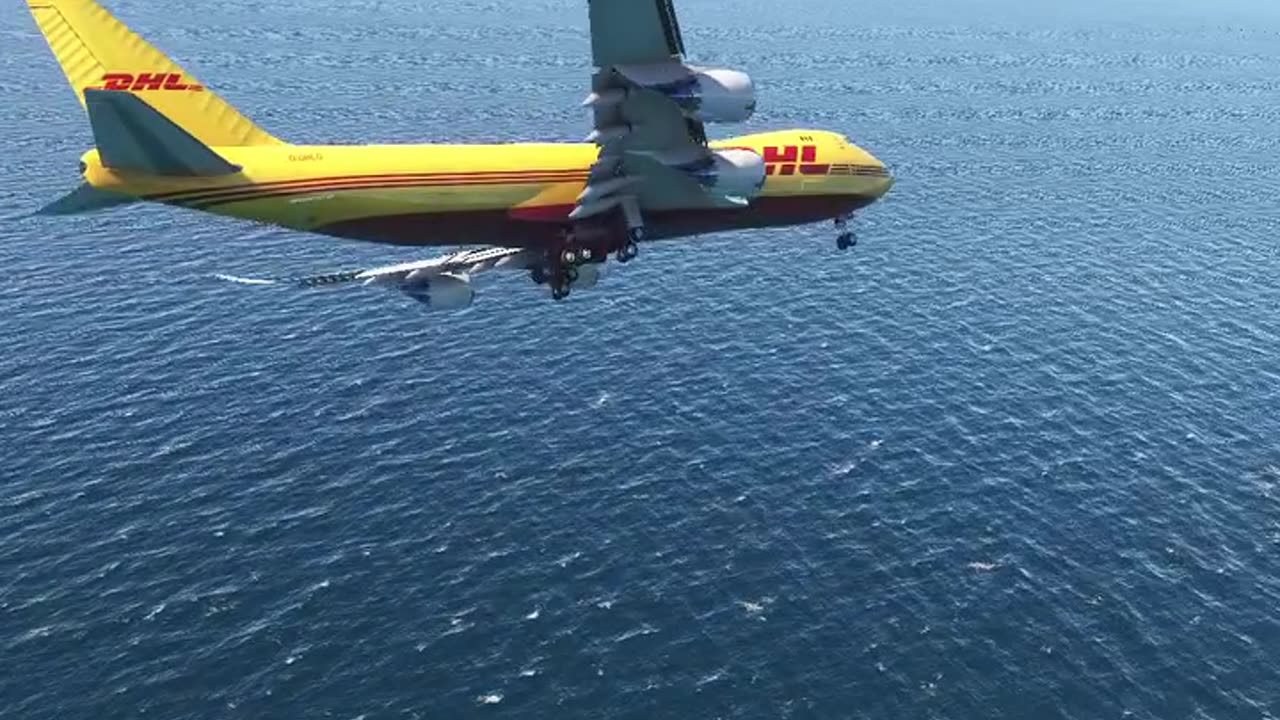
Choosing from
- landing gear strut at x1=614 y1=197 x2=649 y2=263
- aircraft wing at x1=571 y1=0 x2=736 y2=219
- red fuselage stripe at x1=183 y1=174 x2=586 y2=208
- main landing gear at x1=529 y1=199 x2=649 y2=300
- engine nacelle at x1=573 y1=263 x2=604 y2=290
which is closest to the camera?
aircraft wing at x1=571 y1=0 x2=736 y2=219

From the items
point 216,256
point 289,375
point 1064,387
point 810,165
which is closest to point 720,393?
point 1064,387

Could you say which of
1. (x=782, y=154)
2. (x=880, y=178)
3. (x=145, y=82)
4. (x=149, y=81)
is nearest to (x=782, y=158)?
(x=782, y=154)

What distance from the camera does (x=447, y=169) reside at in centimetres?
4975

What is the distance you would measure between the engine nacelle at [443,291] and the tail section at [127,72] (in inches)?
394

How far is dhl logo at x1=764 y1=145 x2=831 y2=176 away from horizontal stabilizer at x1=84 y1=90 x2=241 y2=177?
87.5ft

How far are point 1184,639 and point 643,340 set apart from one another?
195 feet

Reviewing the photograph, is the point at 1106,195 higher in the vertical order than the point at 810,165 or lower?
lower

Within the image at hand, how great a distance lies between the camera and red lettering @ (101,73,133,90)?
48.4 meters

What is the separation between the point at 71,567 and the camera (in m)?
77.6

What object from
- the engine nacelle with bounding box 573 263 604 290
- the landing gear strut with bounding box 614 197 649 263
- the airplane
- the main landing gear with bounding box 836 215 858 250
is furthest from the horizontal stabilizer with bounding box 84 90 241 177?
the main landing gear with bounding box 836 215 858 250

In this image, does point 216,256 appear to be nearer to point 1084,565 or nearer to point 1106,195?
point 1084,565

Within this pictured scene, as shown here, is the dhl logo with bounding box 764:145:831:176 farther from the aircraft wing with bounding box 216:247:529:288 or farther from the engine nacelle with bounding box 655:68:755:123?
the aircraft wing with bounding box 216:247:529:288

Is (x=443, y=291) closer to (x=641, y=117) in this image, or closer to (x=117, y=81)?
(x=641, y=117)

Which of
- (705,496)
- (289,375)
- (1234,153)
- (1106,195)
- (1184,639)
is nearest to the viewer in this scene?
(1184,639)
